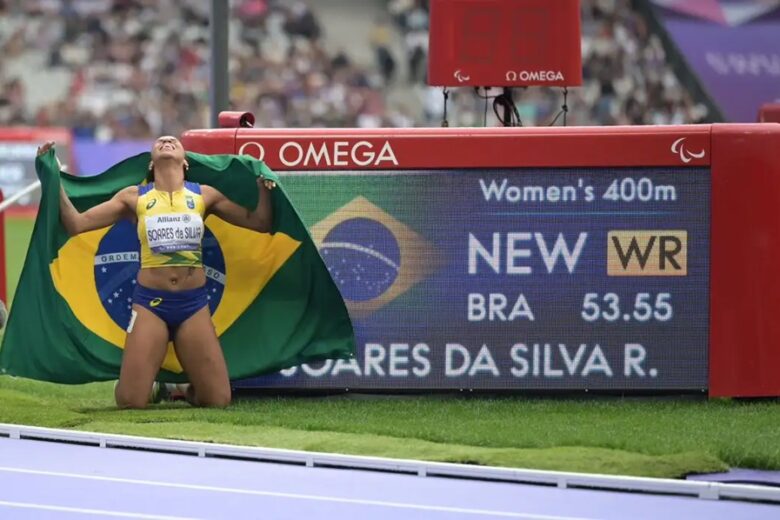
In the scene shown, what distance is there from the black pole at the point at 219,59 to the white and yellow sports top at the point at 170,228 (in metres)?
1.85

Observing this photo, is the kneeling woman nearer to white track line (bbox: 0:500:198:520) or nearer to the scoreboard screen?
the scoreboard screen

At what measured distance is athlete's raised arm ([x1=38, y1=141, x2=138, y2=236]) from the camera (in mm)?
9820

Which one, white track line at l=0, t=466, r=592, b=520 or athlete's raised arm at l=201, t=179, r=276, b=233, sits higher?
athlete's raised arm at l=201, t=179, r=276, b=233

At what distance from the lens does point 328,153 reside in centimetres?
1016

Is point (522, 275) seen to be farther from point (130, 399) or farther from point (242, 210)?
point (130, 399)

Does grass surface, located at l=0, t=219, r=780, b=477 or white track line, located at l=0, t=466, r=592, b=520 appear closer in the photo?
white track line, located at l=0, t=466, r=592, b=520

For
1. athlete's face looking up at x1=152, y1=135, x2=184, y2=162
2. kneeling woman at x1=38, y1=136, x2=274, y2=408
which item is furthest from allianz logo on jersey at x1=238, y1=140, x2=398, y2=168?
athlete's face looking up at x1=152, y1=135, x2=184, y2=162

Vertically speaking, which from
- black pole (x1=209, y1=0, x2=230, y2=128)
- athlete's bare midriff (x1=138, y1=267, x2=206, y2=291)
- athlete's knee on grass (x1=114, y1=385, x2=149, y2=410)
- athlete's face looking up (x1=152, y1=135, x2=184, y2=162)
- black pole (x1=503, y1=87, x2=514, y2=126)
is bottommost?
athlete's knee on grass (x1=114, y1=385, x2=149, y2=410)

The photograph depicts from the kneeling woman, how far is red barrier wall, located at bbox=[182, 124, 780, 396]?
4.67 feet

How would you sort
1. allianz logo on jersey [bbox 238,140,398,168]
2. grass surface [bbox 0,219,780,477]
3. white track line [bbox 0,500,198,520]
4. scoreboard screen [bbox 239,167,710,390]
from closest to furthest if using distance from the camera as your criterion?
white track line [bbox 0,500,198,520]
grass surface [bbox 0,219,780,477]
scoreboard screen [bbox 239,167,710,390]
allianz logo on jersey [bbox 238,140,398,168]

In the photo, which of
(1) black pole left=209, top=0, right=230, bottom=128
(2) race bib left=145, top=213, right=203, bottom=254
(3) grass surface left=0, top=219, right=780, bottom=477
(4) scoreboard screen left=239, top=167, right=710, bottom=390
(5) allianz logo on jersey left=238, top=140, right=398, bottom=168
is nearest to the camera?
(3) grass surface left=0, top=219, right=780, bottom=477

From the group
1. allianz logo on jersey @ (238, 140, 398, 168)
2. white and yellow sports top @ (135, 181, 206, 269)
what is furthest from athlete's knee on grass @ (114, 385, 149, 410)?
allianz logo on jersey @ (238, 140, 398, 168)

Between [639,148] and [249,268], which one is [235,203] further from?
[639,148]

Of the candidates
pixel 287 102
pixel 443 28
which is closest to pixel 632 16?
pixel 287 102
